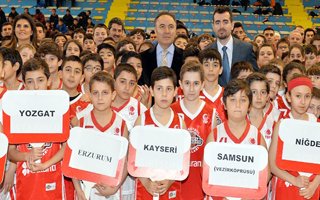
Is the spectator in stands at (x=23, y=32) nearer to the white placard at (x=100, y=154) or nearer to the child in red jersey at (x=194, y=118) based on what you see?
the child in red jersey at (x=194, y=118)

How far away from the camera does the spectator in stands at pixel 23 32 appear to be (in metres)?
6.89

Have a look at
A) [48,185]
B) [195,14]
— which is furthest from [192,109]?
[195,14]

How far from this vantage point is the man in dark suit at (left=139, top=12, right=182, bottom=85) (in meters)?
6.51

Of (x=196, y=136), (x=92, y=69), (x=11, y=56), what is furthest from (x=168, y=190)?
(x=11, y=56)

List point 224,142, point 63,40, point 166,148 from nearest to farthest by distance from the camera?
point 166,148 < point 224,142 < point 63,40

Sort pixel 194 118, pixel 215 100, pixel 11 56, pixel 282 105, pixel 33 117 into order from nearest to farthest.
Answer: pixel 33 117 < pixel 194 118 < pixel 11 56 < pixel 215 100 < pixel 282 105

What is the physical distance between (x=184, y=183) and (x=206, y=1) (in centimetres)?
1927

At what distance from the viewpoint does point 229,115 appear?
4406 mm

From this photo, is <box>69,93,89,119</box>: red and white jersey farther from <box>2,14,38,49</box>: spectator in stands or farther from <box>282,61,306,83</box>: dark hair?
<box>282,61,306,83</box>: dark hair

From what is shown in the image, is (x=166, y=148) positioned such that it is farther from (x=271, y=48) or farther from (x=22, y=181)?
(x=271, y=48)

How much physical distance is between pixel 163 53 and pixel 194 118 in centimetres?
195

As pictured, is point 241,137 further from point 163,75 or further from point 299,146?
point 163,75

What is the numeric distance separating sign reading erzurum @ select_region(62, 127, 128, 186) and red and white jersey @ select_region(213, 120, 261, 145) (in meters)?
0.87

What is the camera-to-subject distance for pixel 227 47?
20.9 ft
